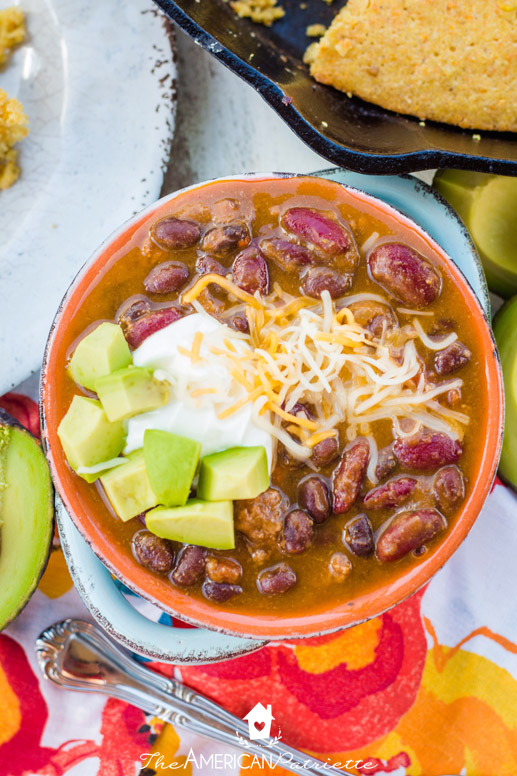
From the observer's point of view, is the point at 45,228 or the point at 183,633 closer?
the point at 183,633

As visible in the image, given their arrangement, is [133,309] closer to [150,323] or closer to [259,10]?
[150,323]

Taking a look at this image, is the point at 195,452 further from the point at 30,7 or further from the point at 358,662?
the point at 30,7

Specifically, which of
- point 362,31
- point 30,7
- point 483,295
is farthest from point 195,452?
point 30,7

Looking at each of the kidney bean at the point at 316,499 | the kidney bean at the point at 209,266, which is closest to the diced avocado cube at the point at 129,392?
the kidney bean at the point at 209,266

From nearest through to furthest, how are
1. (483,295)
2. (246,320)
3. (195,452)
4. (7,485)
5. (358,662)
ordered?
1. (195,452)
2. (246,320)
3. (483,295)
4. (7,485)
5. (358,662)

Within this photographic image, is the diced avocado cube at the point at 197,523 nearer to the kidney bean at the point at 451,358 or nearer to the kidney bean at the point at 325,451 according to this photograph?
the kidney bean at the point at 325,451
